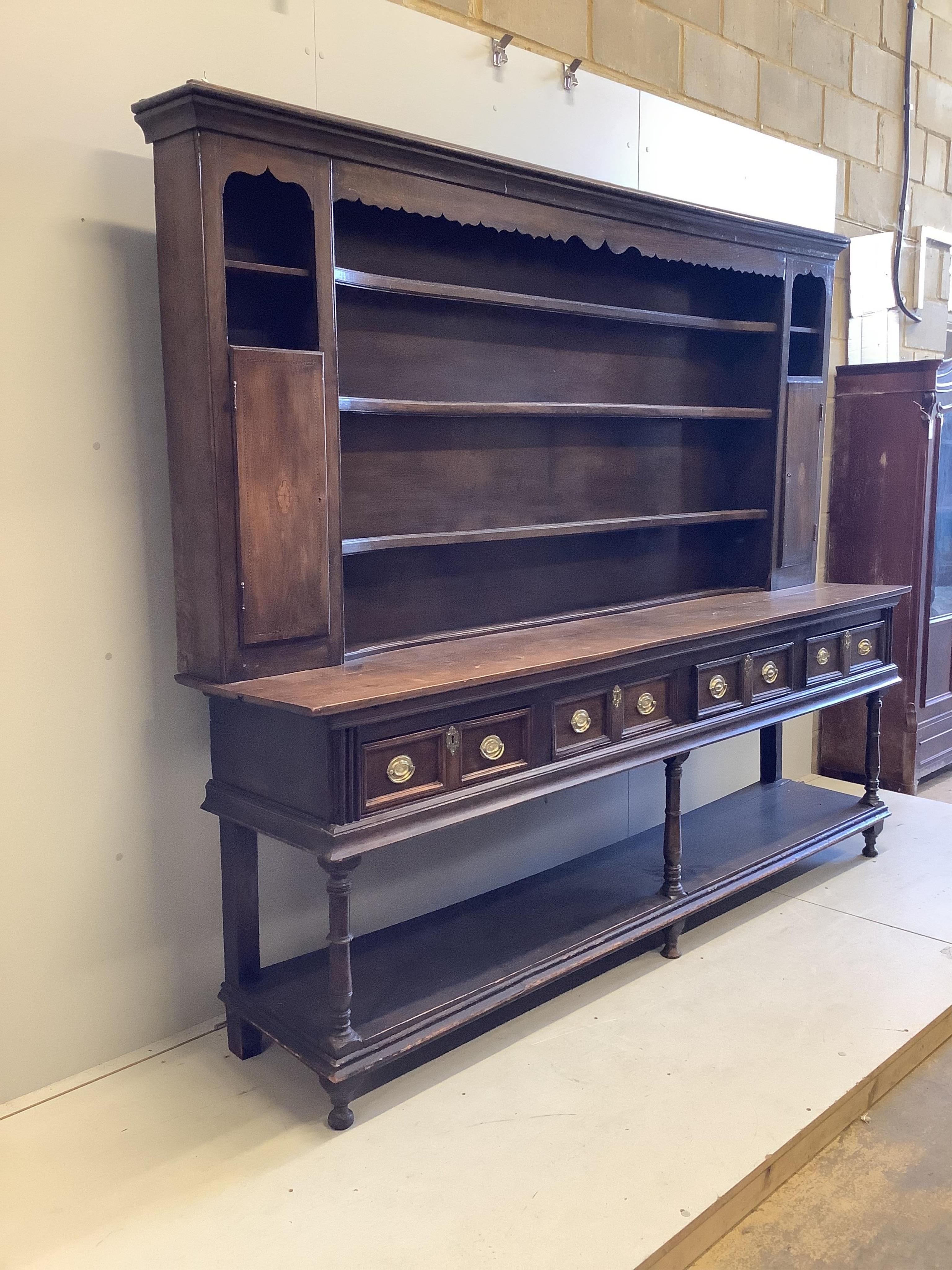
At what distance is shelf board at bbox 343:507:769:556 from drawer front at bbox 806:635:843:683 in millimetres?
456

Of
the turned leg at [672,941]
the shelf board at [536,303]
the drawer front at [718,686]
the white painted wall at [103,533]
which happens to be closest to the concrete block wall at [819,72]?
the white painted wall at [103,533]

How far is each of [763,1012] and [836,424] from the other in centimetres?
260

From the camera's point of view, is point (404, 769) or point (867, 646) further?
point (867, 646)

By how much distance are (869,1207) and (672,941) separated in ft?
2.88

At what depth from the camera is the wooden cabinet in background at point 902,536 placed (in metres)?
4.04

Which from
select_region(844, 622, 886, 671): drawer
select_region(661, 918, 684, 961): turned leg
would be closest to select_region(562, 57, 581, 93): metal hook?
select_region(844, 622, 886, 671): drawer

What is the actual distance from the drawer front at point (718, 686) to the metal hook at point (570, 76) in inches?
65.9

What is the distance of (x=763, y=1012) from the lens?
8.17 ft

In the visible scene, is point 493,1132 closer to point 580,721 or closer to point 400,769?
point 400,769

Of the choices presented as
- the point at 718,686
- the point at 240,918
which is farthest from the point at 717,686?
the point at 240,918

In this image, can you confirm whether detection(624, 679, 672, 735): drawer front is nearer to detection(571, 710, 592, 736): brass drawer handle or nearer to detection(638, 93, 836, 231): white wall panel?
detection(571, 710, 592, 736): brass drawer handle

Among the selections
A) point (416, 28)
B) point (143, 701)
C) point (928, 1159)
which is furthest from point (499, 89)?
point (928, 1159)

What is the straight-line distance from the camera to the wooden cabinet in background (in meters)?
4.04

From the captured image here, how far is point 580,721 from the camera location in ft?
7.95
